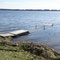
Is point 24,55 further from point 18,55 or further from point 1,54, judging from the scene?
point 1,54

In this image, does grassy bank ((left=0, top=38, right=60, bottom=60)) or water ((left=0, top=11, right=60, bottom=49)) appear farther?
water ((left=0, top=11, right=60, bottom=49))

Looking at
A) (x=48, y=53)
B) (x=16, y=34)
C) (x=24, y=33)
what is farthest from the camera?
(x=24, y=33)

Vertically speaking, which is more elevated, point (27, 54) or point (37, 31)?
point (27, 54)

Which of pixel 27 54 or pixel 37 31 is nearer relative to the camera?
pixel 27 54

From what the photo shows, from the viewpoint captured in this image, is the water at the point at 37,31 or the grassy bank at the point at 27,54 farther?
the water at the point at 37,31

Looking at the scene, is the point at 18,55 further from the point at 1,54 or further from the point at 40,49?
the point at 40,49

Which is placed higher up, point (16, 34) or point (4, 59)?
point (4, 59)

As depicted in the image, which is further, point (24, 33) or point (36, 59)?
point (24, 33)

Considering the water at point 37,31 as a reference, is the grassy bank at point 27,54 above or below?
above

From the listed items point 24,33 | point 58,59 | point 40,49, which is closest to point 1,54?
point 40,49

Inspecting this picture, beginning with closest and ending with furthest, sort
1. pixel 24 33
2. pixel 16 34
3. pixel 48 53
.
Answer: pixel 48 53, pixel 16 34, pixel 24 33

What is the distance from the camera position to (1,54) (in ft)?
37.4

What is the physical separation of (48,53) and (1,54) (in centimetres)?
371

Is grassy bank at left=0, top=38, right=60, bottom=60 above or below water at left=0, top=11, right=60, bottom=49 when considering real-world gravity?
above
